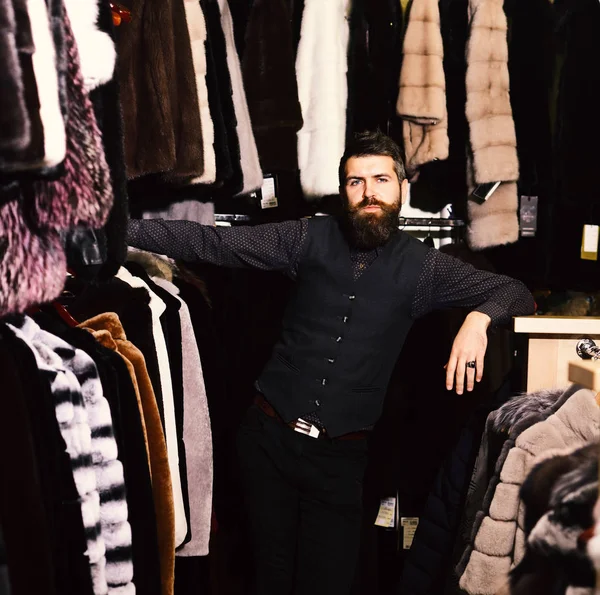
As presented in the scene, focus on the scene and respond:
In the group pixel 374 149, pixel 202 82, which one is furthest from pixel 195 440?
pixel 202 82

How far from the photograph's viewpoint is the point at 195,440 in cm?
213

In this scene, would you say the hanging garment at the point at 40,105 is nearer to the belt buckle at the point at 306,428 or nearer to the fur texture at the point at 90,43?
the fur texture at the point at 90,43

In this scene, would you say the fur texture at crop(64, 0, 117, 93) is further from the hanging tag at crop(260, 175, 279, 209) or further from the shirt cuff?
the hanging tag at crop(260, 175, 279, 209)

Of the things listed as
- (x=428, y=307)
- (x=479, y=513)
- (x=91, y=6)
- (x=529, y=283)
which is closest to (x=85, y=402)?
(x=91, y=6)

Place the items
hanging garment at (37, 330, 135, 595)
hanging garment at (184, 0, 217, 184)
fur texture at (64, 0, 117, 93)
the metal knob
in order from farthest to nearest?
hanging garment at (184, 0, 217, 184), the metal knob, hanging garment at (37, 330, 135, 595), fur texture at (64, 0, 117, 93)

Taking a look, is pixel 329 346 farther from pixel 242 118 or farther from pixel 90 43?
pixel 90 43

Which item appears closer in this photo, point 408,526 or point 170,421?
point 170,421

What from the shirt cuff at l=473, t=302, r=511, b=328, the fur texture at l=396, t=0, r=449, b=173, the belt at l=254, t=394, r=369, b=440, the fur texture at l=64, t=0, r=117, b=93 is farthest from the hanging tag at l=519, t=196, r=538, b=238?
the fur texture at l=64, t=0, r=117, b=93

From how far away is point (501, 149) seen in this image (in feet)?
8.72

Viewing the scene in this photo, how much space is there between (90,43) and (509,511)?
1.27 metres

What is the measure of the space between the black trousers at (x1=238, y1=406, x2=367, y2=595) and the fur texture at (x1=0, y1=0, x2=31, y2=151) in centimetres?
139

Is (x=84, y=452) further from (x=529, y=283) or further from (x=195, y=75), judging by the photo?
(x=529, y=283)

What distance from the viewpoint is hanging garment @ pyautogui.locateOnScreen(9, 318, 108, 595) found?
128cm

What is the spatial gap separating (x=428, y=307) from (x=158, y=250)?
853 millimetres
